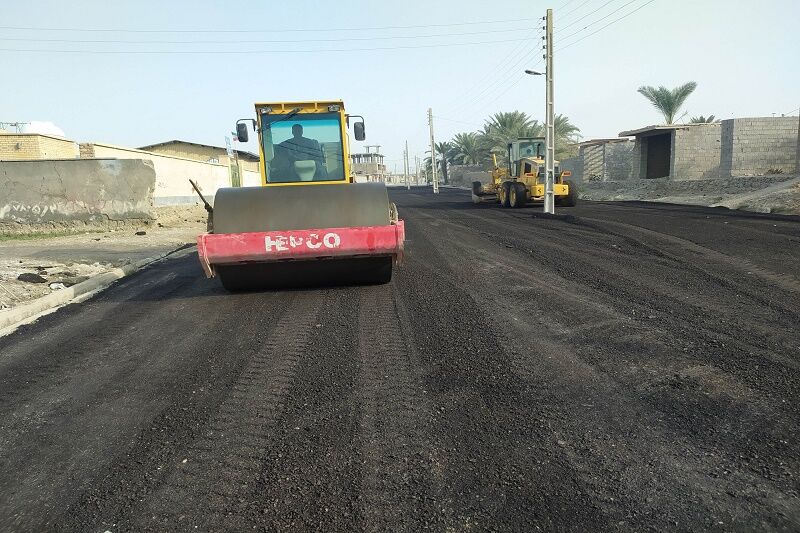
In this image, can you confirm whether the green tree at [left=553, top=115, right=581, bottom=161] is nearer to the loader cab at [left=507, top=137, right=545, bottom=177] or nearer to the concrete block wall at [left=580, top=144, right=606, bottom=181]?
the concrete block wall at [left=580, top=144, right=606, bottom=181]

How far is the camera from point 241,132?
802cm

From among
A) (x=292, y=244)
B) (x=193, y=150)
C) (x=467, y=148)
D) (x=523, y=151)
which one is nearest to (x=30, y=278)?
(x=292, y=244)

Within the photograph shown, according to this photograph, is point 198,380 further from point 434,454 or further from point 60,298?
point 60,298

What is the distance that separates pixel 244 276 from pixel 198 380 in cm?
275

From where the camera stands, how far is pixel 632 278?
688 centimetres

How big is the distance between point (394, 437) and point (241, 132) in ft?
21.0

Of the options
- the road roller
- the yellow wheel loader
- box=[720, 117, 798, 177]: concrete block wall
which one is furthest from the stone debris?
box=[720, 117, 798, 177]: concrete block wall

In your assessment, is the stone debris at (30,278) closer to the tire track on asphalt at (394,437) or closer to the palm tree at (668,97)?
the tire track on asphalt at (394,437)

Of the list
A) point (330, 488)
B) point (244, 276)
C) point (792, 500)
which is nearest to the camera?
point (792, 500)

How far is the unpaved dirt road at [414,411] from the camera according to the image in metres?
2.33

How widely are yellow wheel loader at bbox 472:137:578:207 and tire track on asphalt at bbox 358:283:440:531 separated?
17.2 m

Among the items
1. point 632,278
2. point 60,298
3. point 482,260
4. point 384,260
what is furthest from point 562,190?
point 60,298

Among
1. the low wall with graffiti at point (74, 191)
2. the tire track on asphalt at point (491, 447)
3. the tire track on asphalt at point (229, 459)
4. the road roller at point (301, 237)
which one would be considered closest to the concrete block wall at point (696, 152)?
the low wall with graffiti at point (74, 191)

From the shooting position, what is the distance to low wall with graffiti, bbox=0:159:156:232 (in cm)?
1449
